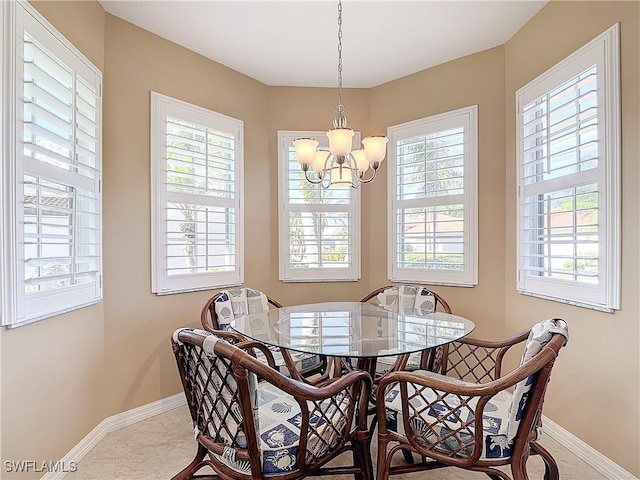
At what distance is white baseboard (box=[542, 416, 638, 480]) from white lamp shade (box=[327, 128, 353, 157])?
2.22 metres

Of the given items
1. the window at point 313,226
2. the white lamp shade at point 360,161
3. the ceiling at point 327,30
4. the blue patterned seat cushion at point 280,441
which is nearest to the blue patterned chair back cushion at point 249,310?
the window at point 313,226

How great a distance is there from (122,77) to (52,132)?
2.96 feet

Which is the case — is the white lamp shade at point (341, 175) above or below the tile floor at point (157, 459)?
above

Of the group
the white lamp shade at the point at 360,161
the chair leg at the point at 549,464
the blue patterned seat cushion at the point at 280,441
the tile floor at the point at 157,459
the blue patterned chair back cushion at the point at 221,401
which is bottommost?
the tile floor at the point at 157,459

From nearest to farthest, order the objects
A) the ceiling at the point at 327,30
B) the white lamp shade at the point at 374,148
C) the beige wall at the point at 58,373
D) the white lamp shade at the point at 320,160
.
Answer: the beige wall at the point at 58,373 → the white lamp shade at the point at 374,148 → the white lamp shade at the point at 320,160 → the ceiling at the point at 327,30

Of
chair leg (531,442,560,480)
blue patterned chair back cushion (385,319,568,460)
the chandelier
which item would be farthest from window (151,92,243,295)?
chair leg (531,442,560,480)

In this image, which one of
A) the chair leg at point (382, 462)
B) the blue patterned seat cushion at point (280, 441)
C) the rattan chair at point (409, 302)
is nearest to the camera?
the blue patterned seat cushion at point (280, 441)

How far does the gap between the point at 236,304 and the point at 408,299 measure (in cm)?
141

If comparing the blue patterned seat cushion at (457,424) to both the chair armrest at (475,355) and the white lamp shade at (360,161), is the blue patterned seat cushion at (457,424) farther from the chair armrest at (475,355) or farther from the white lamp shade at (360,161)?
the white lamp shade at (360,161)

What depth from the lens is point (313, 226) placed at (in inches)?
149

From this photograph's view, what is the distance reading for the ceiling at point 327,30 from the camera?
2529 mm

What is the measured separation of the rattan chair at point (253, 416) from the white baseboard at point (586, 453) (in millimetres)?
1411

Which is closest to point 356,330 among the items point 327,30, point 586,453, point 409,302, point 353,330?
point 353,330

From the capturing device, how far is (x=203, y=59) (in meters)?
3.20
